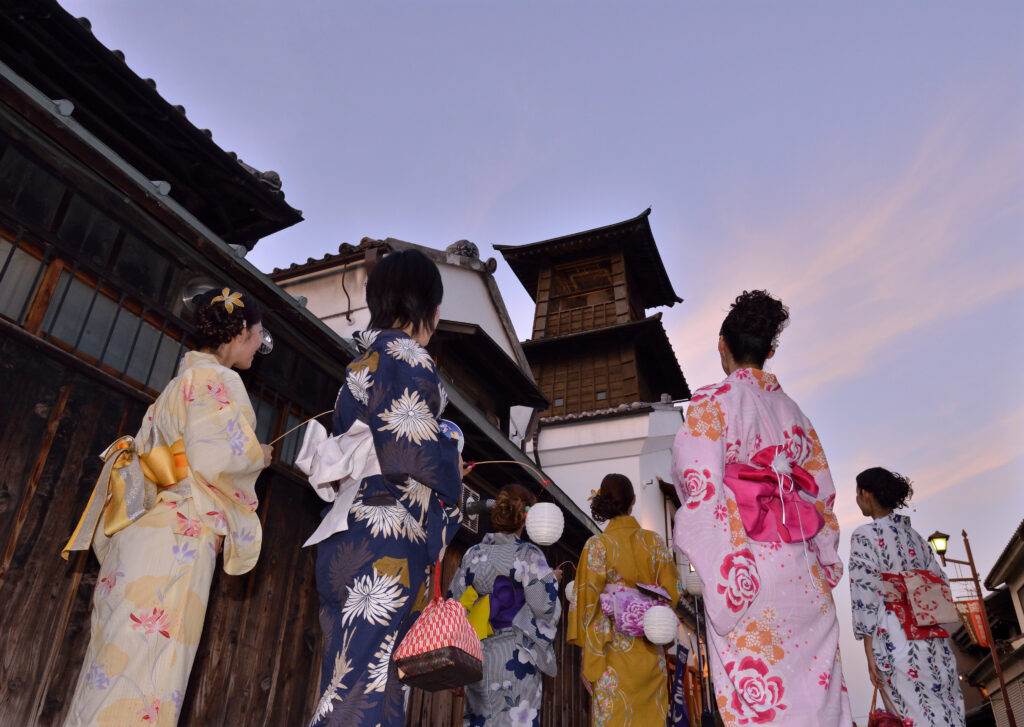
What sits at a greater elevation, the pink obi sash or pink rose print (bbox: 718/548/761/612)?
the pink obi sash

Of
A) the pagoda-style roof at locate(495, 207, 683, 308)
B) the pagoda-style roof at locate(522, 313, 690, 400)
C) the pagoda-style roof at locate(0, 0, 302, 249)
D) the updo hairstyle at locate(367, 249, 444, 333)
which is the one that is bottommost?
the updo hairstyle at locate(367, 249, 444, 333)

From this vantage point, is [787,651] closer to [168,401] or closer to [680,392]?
[168,401]

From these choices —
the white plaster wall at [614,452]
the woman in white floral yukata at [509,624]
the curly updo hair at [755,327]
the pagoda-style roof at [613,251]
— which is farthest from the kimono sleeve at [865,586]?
the pagoda-style roof at [613,251]

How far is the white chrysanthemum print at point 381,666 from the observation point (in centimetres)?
212

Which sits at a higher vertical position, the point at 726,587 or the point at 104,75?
the point at 104,75

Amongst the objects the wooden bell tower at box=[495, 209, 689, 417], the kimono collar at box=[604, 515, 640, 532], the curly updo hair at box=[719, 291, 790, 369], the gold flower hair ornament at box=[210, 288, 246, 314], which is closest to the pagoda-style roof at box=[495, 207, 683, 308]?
the wooden bell tower at box=[495, 209, 689, 417]

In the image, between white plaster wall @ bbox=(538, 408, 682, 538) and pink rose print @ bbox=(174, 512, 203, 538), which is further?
white plaster wall @ bbox=(538, 408, 682, 538)

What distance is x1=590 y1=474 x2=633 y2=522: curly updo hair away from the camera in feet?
18.0

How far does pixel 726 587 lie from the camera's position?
2.49 meters

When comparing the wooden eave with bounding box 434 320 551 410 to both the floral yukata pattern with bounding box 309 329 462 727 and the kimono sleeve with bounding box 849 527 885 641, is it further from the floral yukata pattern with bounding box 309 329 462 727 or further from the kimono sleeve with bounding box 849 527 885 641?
the floral yukata pattern with bounding box 309 329 462 727

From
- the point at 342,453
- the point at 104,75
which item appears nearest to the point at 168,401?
the point at 342,453

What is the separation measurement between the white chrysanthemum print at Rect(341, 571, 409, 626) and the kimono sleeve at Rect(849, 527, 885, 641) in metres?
4.04

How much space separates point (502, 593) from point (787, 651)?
106 inches

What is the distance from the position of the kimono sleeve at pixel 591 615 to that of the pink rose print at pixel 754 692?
8.50 ft
